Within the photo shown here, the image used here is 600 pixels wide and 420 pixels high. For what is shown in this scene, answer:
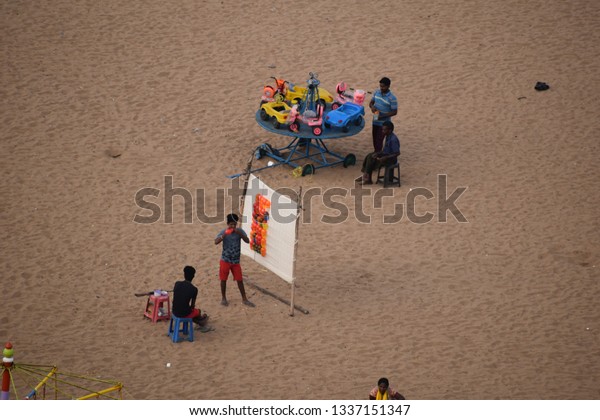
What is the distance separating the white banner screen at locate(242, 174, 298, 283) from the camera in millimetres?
16266

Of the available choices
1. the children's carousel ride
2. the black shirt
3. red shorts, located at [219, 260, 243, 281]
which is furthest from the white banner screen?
the children's carousel ride

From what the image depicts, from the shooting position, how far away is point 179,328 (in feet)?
51.9

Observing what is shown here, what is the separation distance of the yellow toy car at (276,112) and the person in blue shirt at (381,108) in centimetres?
142

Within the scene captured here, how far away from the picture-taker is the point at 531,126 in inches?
858

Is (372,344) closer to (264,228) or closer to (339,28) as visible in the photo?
(264,228)

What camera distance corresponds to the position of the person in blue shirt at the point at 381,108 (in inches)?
789

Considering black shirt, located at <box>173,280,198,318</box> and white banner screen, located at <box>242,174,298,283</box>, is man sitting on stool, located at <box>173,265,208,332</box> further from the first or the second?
white banner screen, located at <box>242,174,298,283</box>

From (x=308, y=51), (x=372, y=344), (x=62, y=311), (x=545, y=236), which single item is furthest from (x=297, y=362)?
(x=308, y=51)

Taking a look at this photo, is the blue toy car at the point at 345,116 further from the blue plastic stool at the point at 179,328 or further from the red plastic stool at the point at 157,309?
the blue plastic stool at the point at 179,328

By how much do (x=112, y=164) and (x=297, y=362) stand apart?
6.18 m

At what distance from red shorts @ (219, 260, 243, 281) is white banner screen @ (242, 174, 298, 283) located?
44 cm

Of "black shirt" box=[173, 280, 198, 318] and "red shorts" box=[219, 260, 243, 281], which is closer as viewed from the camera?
"black shirt" box=[173, 280, 198, 318]

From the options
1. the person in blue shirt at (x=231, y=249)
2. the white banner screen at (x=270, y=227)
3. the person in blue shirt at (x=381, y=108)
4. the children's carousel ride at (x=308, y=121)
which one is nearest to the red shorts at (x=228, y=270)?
the person in blue shirt at (x=231, y=249)

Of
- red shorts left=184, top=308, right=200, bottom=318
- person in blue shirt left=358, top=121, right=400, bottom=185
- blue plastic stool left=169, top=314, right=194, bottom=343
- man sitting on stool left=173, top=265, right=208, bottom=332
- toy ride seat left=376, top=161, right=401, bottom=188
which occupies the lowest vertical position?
blue plastic stool left=169, top=314, right=194, bottom=343
